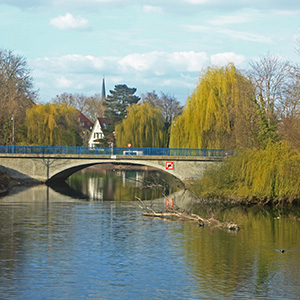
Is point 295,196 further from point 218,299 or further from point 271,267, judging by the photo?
point 218,299

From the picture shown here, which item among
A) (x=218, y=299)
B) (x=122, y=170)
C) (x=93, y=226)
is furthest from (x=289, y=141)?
(x=122, y=170)

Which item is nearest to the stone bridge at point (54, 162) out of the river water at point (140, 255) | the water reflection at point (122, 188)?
the water reflection at point (122, 188)

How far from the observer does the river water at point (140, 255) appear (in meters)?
18.5

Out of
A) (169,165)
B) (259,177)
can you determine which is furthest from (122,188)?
(259,177)

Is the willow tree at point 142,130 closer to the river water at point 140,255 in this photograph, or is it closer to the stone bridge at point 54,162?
the stone bridge at point 54,162

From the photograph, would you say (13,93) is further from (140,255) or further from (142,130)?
(140,255)

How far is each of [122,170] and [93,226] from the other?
49.0 meters

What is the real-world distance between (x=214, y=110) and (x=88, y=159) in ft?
40.9

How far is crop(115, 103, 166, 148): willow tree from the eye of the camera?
228ft

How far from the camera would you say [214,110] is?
48.6m

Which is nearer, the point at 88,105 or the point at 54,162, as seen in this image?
the point at 54,162

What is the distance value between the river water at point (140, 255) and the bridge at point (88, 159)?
40.2ft

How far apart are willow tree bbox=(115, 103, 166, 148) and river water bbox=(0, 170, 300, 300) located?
32.3 meters

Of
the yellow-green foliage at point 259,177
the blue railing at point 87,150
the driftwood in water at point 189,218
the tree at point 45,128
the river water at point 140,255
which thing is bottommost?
the river water at point 140,255
